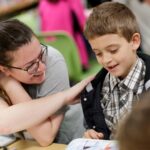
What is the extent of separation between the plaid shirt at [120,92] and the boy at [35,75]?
24 centimetres

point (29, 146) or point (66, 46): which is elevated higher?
point (66, 46)

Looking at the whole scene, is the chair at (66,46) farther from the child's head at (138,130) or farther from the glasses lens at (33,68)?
the child's head at (138,130)

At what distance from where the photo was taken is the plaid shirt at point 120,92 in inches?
61.8

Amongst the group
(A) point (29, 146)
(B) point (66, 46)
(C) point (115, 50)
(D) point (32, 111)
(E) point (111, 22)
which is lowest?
(A) point (29, 146)

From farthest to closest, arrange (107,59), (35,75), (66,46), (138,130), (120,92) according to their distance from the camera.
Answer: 1. (66,46)
2. (35,75)
3. (120,92)
4. (107,59)
5. (138,130)

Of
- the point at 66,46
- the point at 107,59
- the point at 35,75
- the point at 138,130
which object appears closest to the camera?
the point at 138,130

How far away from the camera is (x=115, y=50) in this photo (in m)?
1.53

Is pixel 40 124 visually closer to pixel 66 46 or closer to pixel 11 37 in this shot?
pixel 11 37

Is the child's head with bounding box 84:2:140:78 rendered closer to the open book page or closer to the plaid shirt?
the plaid shirt

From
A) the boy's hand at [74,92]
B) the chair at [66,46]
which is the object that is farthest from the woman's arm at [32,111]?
the chair at [66,46]

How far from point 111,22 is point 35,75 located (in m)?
0.43

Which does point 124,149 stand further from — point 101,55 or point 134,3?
point 134,3

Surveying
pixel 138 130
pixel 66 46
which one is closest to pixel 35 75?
pixel 138 130

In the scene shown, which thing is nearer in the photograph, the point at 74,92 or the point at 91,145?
the point at 91,145
